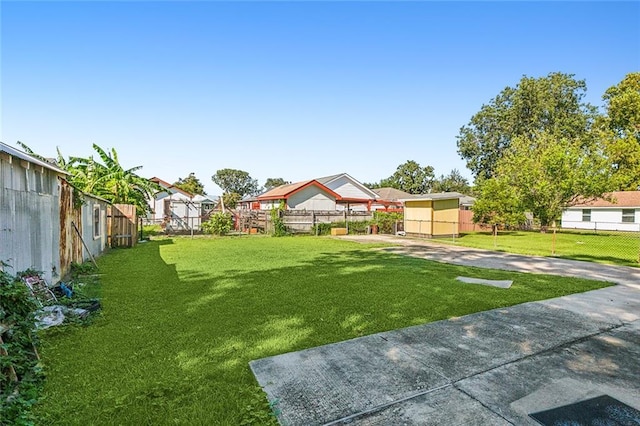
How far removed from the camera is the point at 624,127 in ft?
102

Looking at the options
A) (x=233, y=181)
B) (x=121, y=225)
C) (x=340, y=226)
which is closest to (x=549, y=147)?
(x=340, y=226)

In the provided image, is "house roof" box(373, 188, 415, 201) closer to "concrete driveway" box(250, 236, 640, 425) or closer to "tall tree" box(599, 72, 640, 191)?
"tall tree" box(599, 72, 640, 191)

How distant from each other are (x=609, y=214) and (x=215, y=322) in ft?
117

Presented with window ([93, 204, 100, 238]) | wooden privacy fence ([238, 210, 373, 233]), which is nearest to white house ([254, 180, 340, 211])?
wooden privacy fence ([238, 210, 373, 233])

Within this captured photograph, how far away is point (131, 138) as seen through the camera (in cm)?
1652

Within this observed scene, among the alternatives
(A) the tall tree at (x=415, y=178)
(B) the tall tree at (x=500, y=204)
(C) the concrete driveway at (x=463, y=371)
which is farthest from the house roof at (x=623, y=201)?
(A) the tall tree at (x=415, y=178)

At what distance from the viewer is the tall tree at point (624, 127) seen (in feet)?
88.3

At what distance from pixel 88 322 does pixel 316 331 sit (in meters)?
3.15

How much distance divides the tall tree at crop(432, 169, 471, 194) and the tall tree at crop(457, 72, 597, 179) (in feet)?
64.5

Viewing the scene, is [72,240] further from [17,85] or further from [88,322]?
[88,322]

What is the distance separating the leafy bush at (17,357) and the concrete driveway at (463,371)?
177 cm

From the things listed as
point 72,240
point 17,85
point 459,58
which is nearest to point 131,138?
point 17,85

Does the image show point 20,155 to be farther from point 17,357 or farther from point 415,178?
point 415,178

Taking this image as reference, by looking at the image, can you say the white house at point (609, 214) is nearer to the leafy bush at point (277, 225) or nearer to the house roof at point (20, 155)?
the leafy bush at point (277, 225)
